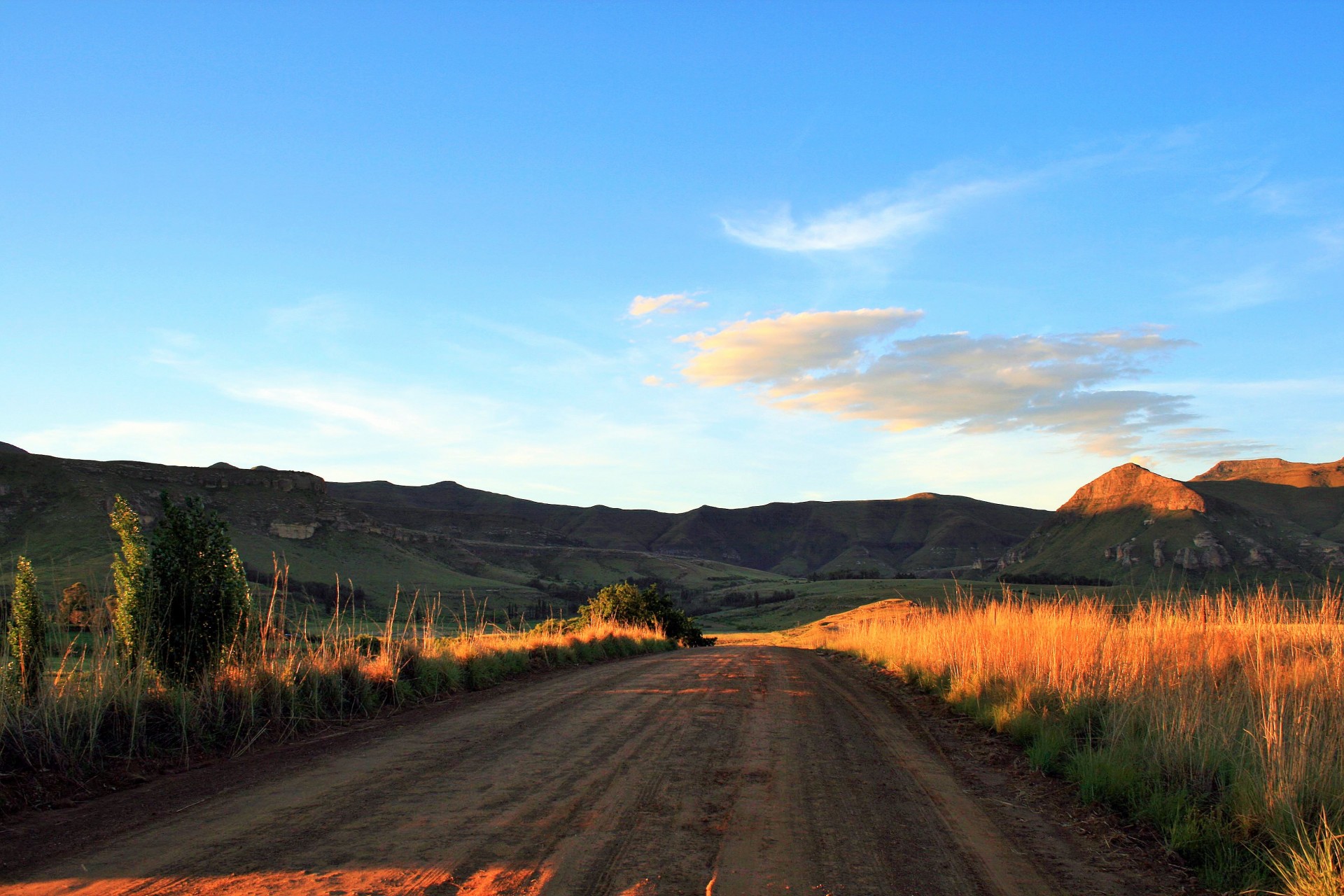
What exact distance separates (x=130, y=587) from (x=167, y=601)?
1.45ft

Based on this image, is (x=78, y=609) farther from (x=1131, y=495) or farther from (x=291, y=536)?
(x=1131, y=495)

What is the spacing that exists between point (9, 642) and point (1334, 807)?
11.1 metres

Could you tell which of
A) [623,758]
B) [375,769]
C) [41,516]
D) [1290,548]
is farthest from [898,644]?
[41,516]

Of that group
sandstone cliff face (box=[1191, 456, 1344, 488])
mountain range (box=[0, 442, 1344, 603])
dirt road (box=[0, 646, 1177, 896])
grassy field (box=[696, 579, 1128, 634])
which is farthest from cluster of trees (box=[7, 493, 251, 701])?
sandstone cliff face (box=[1191, 456, 1344, 488])

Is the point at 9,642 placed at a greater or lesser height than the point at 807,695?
greater

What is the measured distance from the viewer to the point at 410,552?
330 ft

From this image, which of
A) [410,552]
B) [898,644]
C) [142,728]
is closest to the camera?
[142,728]

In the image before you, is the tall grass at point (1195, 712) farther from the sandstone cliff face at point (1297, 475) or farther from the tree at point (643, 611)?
the sandstone cliff face at point (1297, 475)

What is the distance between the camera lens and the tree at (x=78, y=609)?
9156 mm

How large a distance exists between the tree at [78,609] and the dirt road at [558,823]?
3452mm

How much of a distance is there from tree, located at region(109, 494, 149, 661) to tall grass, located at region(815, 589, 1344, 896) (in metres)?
9.93

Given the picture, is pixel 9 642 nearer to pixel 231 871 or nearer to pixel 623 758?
pixel 231 871

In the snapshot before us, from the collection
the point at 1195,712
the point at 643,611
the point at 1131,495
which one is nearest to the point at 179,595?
the point at 1195,712

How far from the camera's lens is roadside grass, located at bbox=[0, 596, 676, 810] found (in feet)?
21.5
